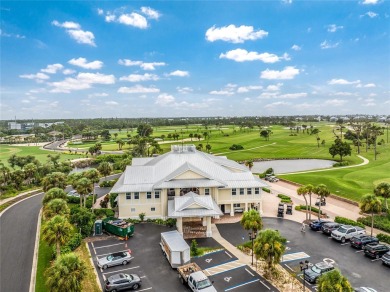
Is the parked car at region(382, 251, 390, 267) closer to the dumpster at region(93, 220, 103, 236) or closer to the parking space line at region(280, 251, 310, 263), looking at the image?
the parking space line at region(280, 251, 310, 263)

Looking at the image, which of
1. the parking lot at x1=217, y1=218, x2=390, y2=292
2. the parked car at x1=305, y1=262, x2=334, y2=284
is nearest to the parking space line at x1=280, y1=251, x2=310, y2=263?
the parking lot at x1=217, y1=218, x2=390, y2=292

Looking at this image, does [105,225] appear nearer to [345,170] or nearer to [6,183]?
[6,183]

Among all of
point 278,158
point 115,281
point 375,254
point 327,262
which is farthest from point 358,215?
point 278,158

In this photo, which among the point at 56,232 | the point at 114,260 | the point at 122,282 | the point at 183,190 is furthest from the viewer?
the point at 183,190

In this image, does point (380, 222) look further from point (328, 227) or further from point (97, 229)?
point (97, 229)

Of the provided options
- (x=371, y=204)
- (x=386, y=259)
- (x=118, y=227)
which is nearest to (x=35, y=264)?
(x=118, y=227)

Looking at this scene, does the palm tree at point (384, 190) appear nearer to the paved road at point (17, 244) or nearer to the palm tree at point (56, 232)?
the palm tree at point (56, 232)
